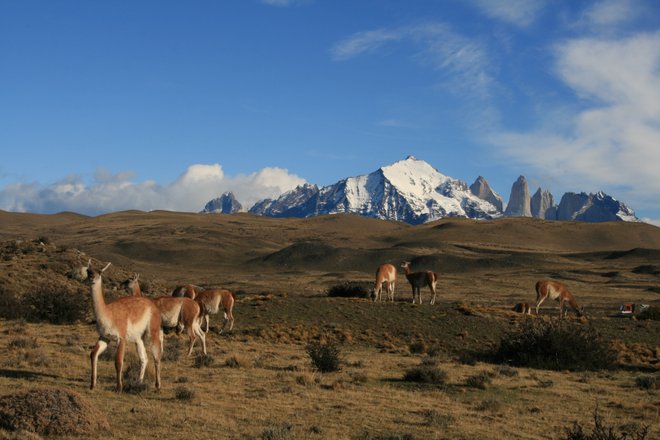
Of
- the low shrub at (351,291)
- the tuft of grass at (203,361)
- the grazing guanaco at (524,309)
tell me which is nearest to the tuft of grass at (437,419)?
the tuft of grass at (203,361)

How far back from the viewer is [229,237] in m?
151

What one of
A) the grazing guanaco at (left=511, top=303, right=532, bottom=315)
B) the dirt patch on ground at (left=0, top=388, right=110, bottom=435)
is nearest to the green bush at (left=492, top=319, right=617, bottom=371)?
the grazing guanaco at (left=511, top=303, right=532, bottom=315)

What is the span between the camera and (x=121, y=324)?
12445mm

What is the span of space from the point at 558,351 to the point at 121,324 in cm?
1549

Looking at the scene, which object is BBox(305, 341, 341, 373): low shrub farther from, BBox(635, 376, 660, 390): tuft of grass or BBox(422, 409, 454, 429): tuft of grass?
BBox(635, 376, 660, 390): tuft of grass

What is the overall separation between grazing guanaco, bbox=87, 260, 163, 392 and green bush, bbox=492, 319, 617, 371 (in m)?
13.7

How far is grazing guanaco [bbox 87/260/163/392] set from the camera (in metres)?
12.2

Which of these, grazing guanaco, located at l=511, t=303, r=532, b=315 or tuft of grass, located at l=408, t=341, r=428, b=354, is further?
grazing guanaco, located at l=511, t=303, r=532, b=315

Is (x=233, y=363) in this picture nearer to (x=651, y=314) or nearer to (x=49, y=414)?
(x=49, y=414)

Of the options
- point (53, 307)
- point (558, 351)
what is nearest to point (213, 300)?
point (53, 307)

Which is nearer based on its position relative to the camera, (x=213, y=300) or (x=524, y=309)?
(x=213, y=300)

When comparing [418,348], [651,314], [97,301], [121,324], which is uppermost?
[97,301]

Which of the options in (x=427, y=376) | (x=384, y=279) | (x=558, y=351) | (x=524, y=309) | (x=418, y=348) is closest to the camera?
(x=427, y=376)

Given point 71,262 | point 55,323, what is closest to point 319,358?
point 55,323
